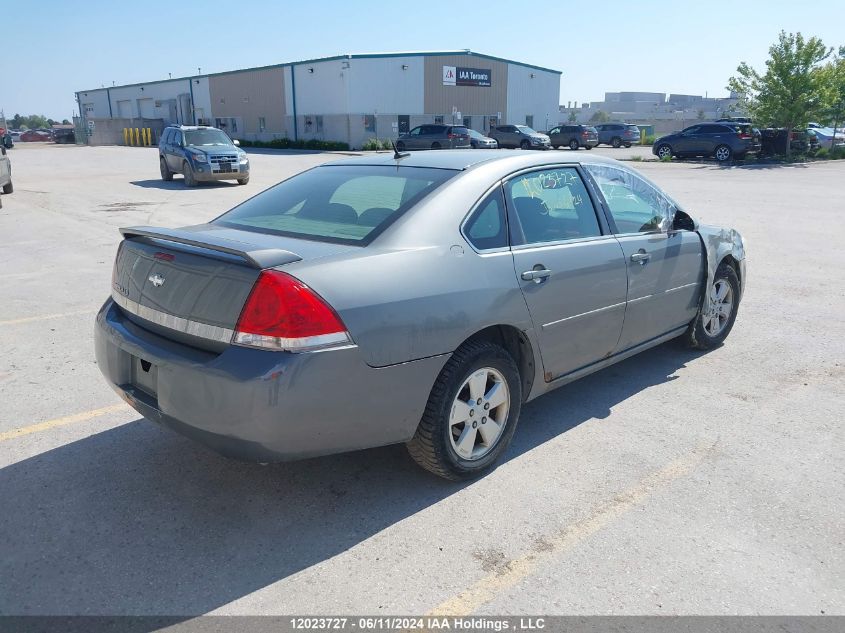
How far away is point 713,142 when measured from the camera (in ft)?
105

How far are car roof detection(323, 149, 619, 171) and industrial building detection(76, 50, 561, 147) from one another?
4339 cm

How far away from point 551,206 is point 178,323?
7.24 ft

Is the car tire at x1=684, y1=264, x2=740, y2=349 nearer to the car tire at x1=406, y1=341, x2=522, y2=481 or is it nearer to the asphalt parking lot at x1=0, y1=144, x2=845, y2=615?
the asphalt parking lot at x1=0, y1=144, x2=845, y2=615

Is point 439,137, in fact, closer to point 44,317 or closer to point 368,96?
point 368,96

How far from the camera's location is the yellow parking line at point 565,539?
8.86 ft

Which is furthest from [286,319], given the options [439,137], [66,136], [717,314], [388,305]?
[66,136]

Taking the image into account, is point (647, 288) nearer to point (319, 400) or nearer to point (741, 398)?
point (741, 398)

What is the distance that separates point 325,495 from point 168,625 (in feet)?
3.48

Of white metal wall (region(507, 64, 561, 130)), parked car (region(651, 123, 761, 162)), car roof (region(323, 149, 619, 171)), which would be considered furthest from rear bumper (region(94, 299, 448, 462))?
white metal wall (region(507, 64, 561, 130))

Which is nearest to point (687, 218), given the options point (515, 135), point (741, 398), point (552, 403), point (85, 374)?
point (741, 398)

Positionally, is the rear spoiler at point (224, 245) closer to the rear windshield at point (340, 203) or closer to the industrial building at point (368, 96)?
the rear windshield at point (340, 203)

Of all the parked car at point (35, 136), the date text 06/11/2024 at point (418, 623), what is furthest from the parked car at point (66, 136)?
the date text 06/11/2024 at point (418, 623)

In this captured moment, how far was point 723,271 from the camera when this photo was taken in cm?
558

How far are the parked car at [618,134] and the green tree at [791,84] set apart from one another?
14.8 metres
